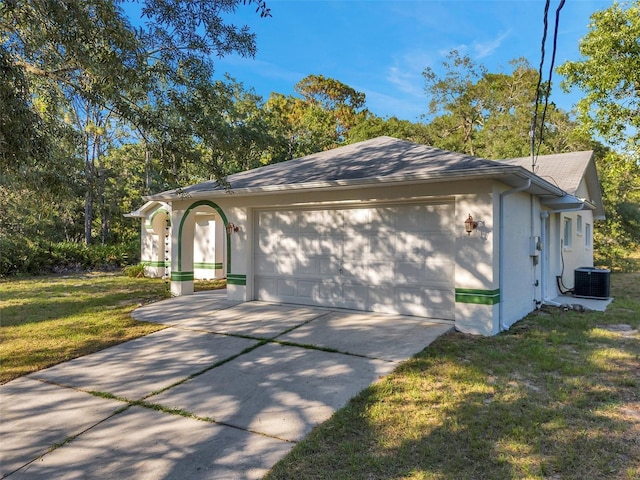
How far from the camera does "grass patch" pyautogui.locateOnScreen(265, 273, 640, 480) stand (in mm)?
2869

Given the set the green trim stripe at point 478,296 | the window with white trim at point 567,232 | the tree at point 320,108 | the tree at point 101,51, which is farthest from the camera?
the tree at point 320,108

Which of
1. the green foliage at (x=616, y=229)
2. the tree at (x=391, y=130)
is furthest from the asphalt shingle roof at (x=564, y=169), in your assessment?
the tree at (x=391, y=130)

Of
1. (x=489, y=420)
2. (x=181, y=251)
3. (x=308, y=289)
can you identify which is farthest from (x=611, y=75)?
(x=181, y=251)

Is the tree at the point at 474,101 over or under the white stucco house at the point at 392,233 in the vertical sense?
over

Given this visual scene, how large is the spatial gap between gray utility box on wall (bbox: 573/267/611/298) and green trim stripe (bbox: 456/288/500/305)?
557 cm

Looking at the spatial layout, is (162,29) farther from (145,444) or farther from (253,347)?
(145,444)

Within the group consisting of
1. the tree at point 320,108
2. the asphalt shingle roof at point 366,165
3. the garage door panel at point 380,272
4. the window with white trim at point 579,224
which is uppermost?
the tree at point 320,108

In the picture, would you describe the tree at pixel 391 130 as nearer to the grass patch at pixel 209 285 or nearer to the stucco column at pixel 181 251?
the grass patch at pixel 209 285

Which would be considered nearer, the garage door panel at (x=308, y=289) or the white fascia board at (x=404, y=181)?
the white fascia board at (x=404, y=181)

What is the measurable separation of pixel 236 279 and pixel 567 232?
9.69 m

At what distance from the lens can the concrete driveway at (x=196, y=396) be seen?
3.08 m

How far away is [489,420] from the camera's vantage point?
11.6 feet

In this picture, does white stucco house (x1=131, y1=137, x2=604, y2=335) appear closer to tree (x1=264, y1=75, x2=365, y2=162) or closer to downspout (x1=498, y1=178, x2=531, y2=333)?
downspout (x1=498, y1=178, x2=531, y2=333)

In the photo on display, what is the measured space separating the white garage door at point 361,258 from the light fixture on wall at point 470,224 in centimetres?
50
